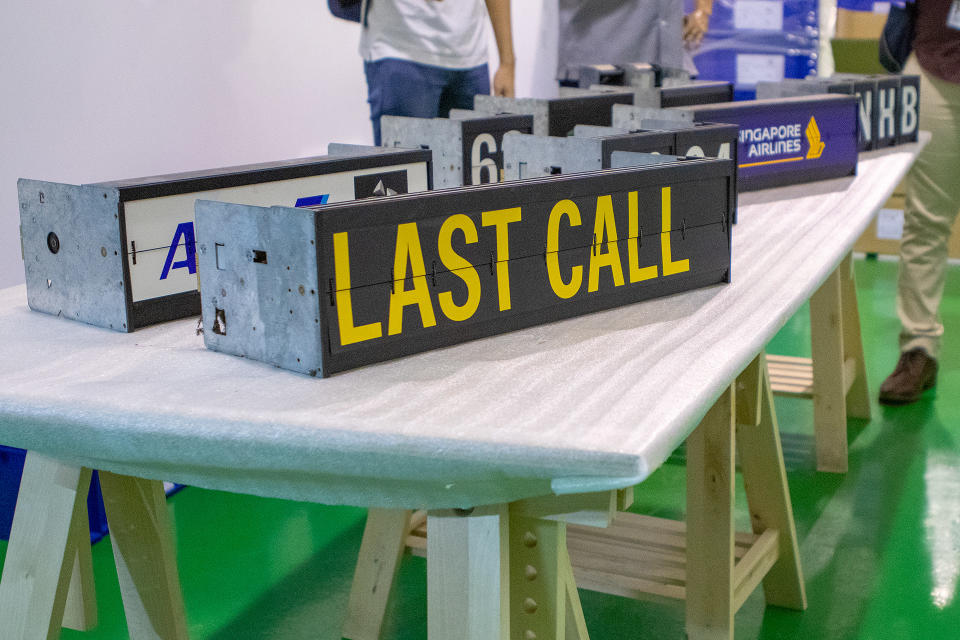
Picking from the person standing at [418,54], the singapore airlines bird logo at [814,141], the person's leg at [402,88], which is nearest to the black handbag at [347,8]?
the person standing at [418,54]

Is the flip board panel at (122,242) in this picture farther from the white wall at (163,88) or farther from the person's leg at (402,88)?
the person's leg at (402,88)

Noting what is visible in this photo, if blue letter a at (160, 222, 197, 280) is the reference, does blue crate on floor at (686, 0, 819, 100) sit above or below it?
above

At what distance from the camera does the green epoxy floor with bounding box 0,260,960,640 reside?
6.34 ft

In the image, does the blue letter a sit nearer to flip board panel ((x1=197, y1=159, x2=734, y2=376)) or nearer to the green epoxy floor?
flip board panel ((x1=197, y1=159, x2=734, y2=376))

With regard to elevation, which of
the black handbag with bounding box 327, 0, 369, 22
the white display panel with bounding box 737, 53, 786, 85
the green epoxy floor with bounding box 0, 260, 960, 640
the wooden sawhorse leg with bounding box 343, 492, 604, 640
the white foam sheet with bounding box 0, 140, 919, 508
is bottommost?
the green epoxy floor with bounding box 0, 260, 960, 640

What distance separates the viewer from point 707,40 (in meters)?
4.96

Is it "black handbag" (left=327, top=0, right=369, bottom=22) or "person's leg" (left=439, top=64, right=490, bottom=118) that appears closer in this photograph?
"black handbag" (left=327, top=0, right=369, bottom=22)

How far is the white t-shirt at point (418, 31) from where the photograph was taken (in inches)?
111

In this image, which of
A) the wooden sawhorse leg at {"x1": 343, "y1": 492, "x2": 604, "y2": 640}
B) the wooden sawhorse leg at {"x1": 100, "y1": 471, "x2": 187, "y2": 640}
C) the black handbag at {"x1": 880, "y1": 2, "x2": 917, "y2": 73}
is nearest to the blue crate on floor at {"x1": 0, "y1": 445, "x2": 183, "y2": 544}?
the wooden sawhorse leg at {"x1": 100, "y1": 471, "x2": 187, "y2": 640}

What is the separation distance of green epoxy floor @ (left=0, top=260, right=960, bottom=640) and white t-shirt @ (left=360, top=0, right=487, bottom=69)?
4.06 ft

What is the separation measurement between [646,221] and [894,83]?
1.71 metres

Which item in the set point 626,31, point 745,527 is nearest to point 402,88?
point 745,527

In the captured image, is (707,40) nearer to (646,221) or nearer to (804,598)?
(804,598)

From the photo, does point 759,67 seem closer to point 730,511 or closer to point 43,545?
point 730,511
